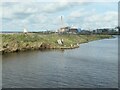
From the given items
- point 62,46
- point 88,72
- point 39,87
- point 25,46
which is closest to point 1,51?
point 25,46

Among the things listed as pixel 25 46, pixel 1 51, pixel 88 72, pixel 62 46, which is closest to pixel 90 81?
pixel 88 72

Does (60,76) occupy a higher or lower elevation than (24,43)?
lower

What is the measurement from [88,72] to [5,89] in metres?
22.7

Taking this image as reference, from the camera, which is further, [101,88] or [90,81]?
[90,81]

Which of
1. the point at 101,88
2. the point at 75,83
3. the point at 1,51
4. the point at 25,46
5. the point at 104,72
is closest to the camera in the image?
the point at 101,88

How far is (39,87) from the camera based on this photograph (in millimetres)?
49750

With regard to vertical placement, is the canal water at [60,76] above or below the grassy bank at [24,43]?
below

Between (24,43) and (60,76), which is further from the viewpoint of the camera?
(24,43)

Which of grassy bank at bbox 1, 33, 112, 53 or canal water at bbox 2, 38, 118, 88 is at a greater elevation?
grassy bank at bbox 1, 33, 112, 53

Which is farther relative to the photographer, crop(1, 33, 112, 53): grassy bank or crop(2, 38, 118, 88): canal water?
crop(1, 33, 112, 53): grassy bank

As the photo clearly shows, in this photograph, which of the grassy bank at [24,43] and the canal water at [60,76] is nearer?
the canal water at [60,76]

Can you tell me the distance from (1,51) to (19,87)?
59893mm

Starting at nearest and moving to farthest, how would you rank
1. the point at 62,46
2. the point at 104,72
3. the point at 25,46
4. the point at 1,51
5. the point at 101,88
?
1. the point at 101,88
2. the point at 104,72
3. the point at 1,51
4. the point at 25,46
5. the point at 62,46

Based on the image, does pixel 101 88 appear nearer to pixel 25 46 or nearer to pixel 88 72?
pixel 88 72
